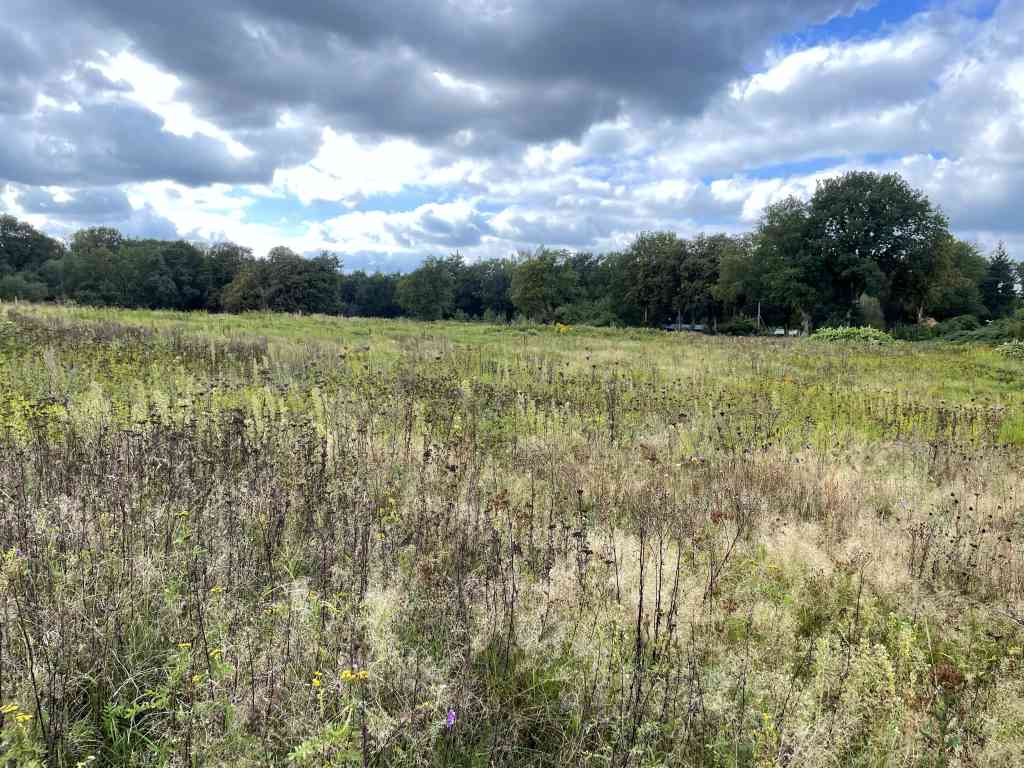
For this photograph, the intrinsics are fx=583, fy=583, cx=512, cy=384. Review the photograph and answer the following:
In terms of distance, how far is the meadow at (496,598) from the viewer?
8.00 feet

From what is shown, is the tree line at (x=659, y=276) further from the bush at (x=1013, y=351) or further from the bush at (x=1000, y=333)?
the bush at (x=1013, y=351)

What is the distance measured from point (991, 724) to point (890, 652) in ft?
2.49

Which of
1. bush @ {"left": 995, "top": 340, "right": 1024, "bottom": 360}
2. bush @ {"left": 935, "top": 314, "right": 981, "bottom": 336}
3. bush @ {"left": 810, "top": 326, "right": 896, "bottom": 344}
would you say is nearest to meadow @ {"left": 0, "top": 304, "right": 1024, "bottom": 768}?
bush @ {"left": 995, "top": 340, "right": 1024, "bottom": 360}

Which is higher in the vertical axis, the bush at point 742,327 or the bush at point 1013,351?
the bush at point 742,327

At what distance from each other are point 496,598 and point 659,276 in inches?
2905

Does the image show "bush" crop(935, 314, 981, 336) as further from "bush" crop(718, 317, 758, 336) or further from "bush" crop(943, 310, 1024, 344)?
"bush" crop(718, 317, 758, 336)

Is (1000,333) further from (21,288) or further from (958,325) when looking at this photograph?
(21,288)

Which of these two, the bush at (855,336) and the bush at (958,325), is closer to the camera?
the bush at (855,336)

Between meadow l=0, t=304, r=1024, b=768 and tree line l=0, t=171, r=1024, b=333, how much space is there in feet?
146

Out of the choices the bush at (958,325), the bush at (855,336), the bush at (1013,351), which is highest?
the bush at (958,325)

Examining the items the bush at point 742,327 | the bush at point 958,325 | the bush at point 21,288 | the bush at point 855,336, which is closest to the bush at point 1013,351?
the bush at point 855,336

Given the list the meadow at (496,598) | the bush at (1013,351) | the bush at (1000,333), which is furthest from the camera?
the bush at (1000,333)

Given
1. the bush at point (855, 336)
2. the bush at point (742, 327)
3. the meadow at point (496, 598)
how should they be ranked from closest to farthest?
the meadow at point (496, 598)
the bush at point (855, 336)
the bush at point (742, 327)

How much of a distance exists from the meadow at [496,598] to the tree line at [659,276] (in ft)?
146
